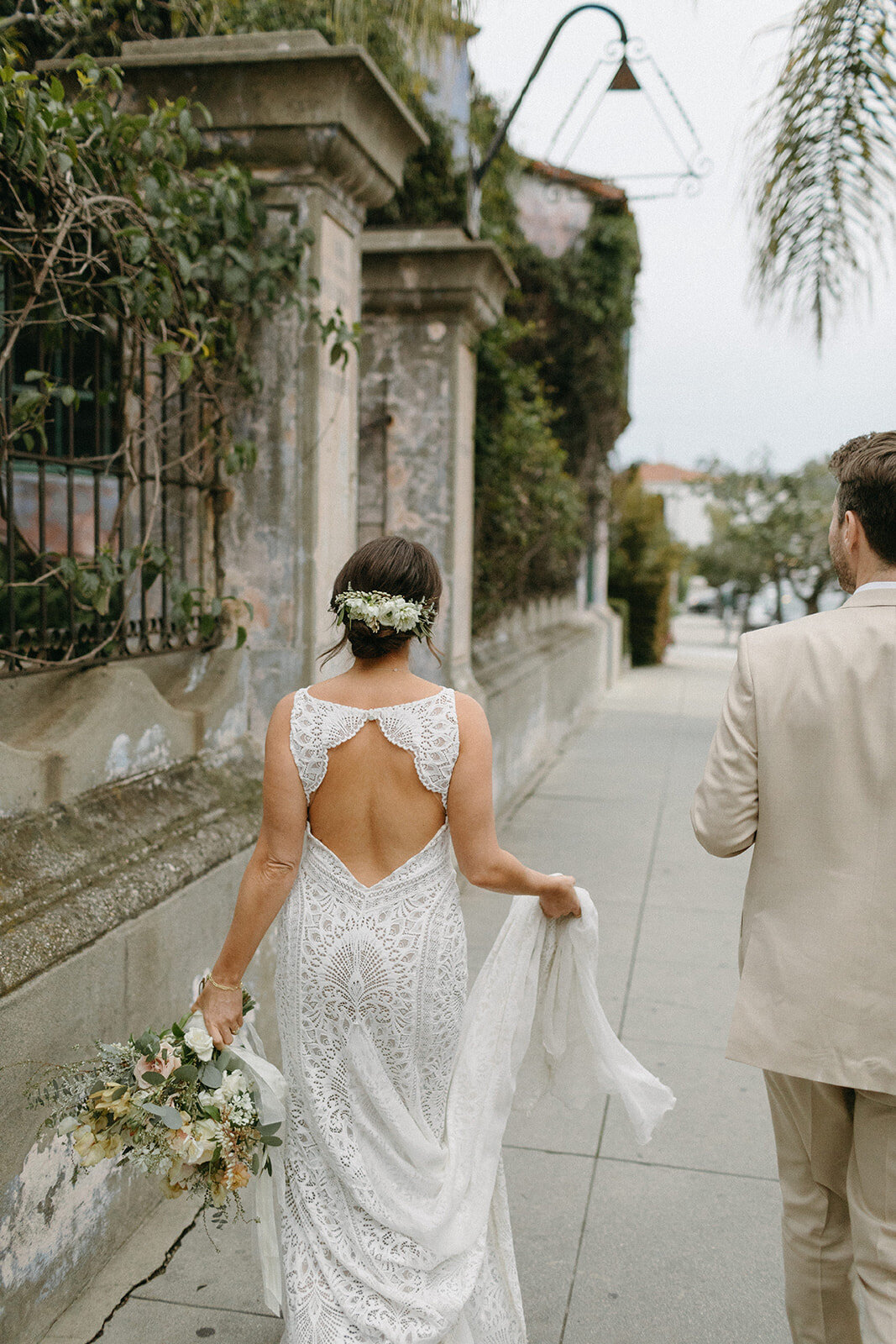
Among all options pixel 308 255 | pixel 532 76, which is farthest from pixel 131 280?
pixel 532 76

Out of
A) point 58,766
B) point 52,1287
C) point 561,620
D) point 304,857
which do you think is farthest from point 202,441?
point 561,620

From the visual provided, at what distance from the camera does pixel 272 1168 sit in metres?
2.39

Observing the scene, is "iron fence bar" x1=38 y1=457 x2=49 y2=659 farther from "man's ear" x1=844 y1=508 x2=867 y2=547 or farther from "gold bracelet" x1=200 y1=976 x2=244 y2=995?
"man's ear" x1=844 y1=508 x2=867 y2=547

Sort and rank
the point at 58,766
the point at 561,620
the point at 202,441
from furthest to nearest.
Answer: the point at 561,620 → the point at 202,441 → the point at 58,766

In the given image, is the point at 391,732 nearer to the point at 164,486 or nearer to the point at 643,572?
the point at 164,486

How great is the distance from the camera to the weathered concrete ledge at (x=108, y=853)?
254 cm

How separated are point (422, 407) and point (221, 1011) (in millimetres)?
4624

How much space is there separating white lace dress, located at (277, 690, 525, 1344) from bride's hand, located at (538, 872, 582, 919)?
21 centimetres

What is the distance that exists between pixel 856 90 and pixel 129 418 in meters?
3.16

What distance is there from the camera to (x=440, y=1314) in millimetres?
2238

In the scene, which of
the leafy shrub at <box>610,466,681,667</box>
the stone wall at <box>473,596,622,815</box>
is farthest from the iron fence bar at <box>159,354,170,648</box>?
the leafy shrub at <box>610,466,681,667</box>

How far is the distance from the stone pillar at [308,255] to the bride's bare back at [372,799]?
6.49ft

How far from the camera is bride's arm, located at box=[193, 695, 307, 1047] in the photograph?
2.24 meters

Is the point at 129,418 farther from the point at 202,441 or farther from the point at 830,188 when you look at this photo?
the point at 830,188
